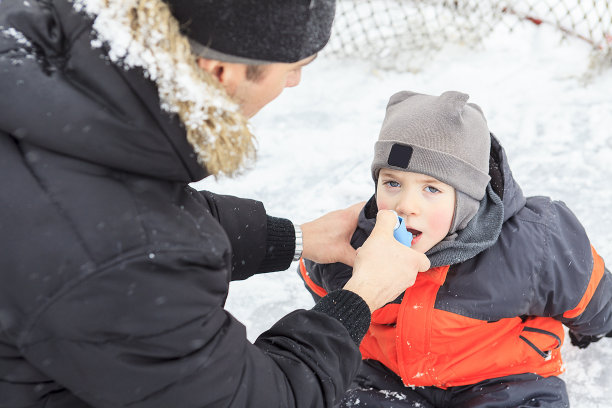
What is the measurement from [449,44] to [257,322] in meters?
2.62

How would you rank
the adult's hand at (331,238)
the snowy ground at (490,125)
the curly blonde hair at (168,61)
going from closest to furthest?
the curly blonde hair at (168,61), the adult's hand at (331,238), the snowy ground at (490,125)

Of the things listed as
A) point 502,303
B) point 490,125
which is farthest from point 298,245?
point 490,125

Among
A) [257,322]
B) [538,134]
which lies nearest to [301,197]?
[257,322]

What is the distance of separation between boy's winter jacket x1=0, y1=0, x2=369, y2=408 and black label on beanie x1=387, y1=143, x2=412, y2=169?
29.2 inches

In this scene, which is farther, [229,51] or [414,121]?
[414,121]

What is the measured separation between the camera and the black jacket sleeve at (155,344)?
1.21 meters

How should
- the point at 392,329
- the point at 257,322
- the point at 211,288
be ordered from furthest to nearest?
the point at 257,322 → the point at 392,329 → the point at 211,288

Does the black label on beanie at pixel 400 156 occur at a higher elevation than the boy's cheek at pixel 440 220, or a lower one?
higher

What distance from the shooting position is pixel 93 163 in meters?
1.26

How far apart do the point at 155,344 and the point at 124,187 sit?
31 cm

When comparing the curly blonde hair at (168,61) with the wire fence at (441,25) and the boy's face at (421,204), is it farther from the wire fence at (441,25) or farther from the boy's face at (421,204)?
the wire fence at (441,25)

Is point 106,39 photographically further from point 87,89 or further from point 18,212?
point 18,212

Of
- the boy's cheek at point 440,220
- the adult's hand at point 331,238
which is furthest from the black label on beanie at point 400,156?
the adult's hand at point 331,238

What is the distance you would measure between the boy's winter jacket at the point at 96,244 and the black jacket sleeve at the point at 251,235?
638 mm
